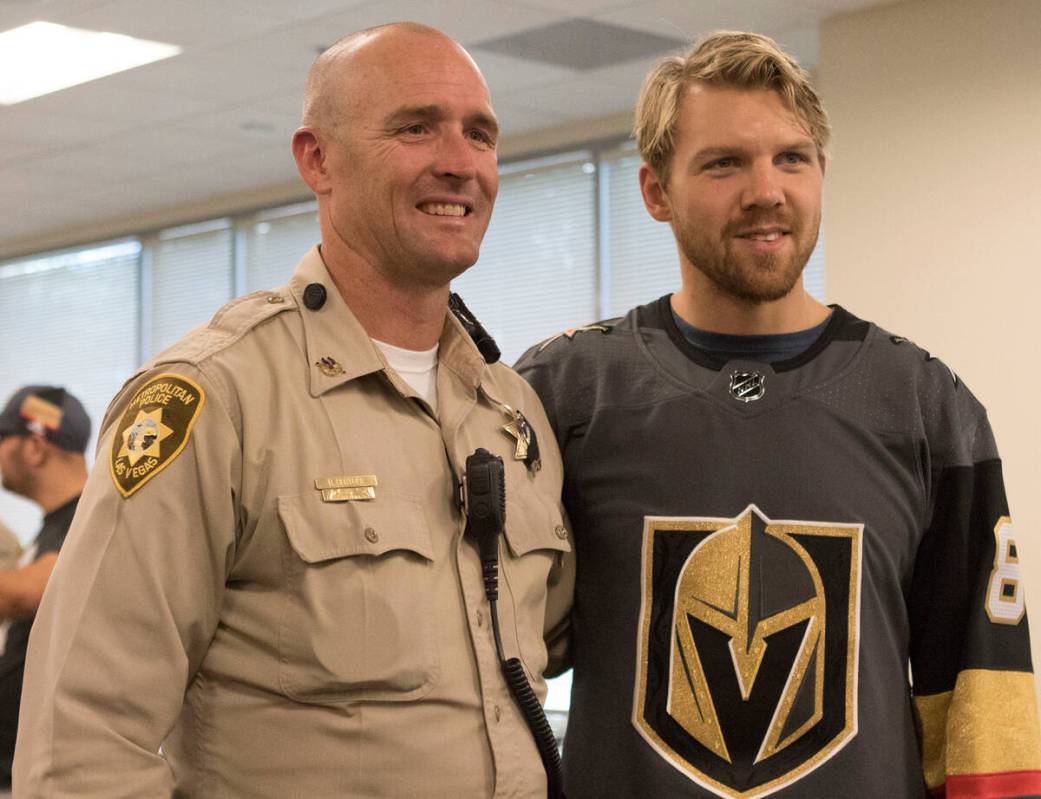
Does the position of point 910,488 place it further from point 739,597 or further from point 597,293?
point 597,293

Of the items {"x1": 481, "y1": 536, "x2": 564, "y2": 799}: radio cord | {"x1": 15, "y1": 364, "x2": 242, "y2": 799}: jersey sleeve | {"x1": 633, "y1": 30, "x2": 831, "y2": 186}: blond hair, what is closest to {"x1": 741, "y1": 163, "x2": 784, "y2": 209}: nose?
{"x1": 633, "y1": 30, "x2": 831, "y2": 186}: blond hair

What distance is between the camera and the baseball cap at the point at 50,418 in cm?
371

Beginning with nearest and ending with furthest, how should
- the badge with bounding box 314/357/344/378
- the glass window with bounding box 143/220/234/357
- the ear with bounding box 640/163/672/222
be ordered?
Result: the badge with bounding box 314/357/344/378, the ear with bounding box 640/163/672/222, the glass window with bounding box 143/220/234/357

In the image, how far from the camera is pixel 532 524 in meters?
1.91

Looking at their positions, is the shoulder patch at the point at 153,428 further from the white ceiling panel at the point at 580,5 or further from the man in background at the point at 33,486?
the white ceiling panel at the point at 580,5

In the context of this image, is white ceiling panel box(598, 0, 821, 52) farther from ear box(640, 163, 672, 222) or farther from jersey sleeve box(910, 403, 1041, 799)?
jersey sleeve box(910, 403, 1041, 799)

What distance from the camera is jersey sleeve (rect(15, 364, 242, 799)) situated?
1.55 m

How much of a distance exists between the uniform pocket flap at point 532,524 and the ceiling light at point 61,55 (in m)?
4.11

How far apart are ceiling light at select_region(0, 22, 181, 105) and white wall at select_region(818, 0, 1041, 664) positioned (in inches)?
101

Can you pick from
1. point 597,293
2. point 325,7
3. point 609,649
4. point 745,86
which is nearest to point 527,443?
point 609,649

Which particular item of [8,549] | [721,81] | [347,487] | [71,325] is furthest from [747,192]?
[71,325]

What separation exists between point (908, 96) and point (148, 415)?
4012 mm

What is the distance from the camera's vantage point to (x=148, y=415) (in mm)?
1644

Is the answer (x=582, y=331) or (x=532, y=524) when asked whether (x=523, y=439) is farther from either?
(x=582, y=331)
